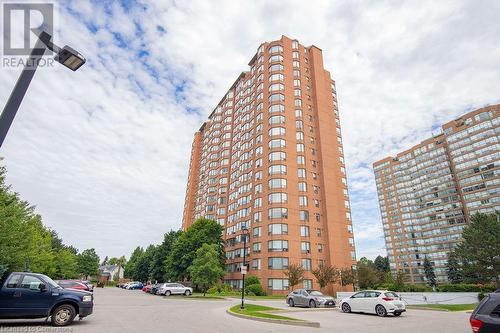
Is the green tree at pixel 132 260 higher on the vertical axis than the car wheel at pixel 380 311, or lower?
higher

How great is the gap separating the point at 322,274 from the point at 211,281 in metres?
15.9

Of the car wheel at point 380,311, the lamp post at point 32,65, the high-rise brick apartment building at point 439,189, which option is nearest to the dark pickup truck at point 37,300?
the lamp post at point 32,65

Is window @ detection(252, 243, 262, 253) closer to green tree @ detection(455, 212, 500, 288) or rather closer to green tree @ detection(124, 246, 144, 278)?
green tree @ detection(455, 212, 500, 288)

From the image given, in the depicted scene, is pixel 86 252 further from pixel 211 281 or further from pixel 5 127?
pixel 5 127

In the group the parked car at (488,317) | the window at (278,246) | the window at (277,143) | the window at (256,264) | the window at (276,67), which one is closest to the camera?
the parked car at (488,317)

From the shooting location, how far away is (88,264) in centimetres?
8962

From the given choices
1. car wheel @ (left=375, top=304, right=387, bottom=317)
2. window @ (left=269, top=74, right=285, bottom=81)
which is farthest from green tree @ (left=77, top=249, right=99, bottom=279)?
car wheel @ (left=375, top=304, right=387, bottom=317)

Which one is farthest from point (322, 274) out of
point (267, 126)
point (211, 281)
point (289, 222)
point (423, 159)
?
point (423, 159)

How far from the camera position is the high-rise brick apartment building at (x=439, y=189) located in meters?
98.5

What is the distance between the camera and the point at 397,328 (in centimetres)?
1232

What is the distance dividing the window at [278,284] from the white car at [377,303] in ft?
95.3

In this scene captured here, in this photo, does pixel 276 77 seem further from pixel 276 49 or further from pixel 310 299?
pixel 310 299

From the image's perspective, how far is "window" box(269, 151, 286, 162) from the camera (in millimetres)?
55375

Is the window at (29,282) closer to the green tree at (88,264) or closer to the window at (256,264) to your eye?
the window at (256,264)
